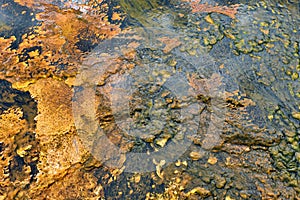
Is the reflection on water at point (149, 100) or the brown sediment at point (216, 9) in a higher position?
the brown sediment at point (216, 9)

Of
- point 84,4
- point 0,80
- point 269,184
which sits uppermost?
point 84,4

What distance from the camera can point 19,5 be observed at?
2080 millimetres

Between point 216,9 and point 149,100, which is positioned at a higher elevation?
point 216,9

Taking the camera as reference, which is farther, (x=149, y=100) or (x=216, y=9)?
(x=216, y=9)

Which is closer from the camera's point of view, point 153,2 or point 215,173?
point 215,173

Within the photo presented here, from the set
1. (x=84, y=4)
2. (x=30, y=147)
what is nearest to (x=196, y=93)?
(x=30, y=147)

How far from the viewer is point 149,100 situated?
5.42 feet

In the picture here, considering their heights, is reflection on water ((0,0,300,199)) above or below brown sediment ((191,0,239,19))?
below

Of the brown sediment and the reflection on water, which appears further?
the brown sediment

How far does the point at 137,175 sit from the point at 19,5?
141cm

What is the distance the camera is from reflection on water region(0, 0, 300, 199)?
4.65 feet

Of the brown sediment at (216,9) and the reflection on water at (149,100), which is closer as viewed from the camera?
the reflection on water at (149,100)

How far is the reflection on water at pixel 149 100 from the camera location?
4.65 feet

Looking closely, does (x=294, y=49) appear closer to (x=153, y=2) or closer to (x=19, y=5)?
(x=153, y=2)
